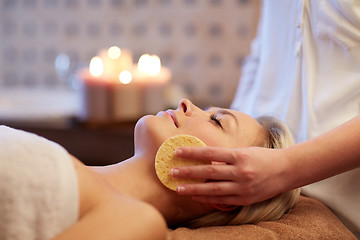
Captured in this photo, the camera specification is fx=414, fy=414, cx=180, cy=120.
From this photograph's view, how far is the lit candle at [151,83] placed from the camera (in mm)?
2111

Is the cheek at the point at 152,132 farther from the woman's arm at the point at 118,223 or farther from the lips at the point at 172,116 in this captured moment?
the woman's arm at the point at 118,223

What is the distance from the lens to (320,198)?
4.08 ft

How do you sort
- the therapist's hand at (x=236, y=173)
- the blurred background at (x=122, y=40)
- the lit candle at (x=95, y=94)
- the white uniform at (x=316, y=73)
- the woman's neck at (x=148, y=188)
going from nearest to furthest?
the therapist's hand at (x=236, y=173) → the woman's neck at (x=148, y=188) → the white uniform at (x=316, y=73) → the lit candle at (x=95, y=94) → the blurred background at (x=122, y=40)

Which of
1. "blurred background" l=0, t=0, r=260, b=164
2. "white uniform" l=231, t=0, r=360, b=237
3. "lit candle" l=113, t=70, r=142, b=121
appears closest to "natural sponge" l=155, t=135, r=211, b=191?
"white uniform" l=231, t=0, r=360, b=237

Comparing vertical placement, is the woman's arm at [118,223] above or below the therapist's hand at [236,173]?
below

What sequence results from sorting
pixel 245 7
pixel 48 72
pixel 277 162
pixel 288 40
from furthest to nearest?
1. pixel 48 72
2. pixel 245 7
3. pixel 288 40
4. pixel 277 162

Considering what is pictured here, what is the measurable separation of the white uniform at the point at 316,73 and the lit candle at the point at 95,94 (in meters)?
0.82

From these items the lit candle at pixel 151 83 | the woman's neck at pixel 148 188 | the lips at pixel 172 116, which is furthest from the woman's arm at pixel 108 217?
the lit candle at pixel 151 83

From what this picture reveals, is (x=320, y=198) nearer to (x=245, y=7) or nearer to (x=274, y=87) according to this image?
(x=274, y=87)

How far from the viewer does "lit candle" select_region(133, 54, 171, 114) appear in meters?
2.11

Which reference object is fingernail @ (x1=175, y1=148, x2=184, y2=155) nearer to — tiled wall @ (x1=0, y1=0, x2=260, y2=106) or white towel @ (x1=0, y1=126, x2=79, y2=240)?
white towel @ (x1=0, y1=126, x2=79, y2=240)

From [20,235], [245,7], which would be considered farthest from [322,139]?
[245,7]

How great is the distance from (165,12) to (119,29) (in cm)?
31

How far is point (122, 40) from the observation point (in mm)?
2588
